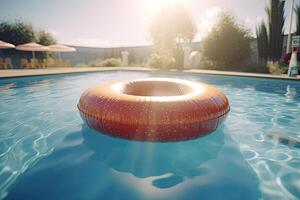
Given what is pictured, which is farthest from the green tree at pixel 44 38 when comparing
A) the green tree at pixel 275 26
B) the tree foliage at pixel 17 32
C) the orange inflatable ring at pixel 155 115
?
the orange inflatable ring at pixel 155 115

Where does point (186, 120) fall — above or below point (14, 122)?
above

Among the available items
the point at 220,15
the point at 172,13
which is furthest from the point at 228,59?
the point at 172,13

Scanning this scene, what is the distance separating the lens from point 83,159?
94.7 inches

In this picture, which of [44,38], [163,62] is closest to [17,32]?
[44,38]

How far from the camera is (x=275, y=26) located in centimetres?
1297

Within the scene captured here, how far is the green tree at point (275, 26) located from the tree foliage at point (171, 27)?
22.4 feet

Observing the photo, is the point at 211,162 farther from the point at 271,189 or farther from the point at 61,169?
the point at 61,169

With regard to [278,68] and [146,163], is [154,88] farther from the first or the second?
[278,68]

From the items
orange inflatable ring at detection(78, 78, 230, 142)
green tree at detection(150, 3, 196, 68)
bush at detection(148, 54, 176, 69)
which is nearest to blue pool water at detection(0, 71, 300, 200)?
orange inflatable ring at detection(78, 78, 230, 142)

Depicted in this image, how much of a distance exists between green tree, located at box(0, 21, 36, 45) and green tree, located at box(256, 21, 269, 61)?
1867cm

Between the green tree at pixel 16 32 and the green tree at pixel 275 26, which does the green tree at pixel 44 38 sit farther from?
the green tree at pixel 275 26

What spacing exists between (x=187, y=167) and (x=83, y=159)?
1303mm

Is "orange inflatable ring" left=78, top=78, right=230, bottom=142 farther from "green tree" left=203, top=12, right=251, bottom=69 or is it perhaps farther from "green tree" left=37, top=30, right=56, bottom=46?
"green tree" left=37, top=30, right=56, bottom=46

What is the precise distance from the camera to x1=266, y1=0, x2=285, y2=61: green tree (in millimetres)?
12645
